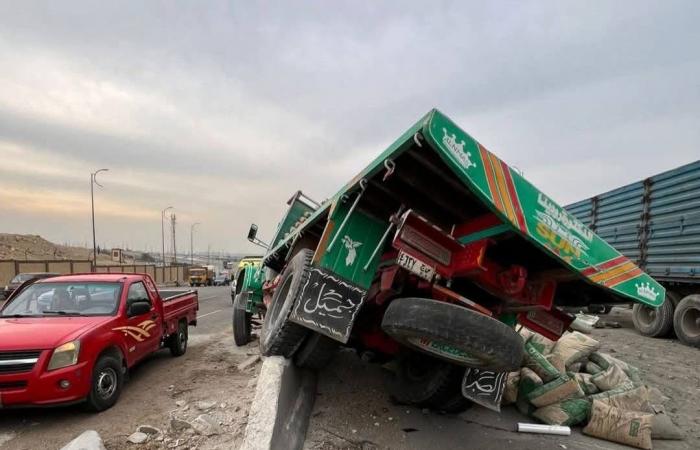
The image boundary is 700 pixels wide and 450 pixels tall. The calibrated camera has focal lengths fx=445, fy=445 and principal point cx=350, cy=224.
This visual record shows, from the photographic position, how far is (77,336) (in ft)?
14.5

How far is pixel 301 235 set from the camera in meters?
5.07

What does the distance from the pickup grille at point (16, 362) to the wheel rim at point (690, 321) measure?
10870mm

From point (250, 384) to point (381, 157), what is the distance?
352 centimetres

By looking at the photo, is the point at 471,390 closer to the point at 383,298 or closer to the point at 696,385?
the point at 383,298

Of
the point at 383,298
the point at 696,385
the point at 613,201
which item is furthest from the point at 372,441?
the point at 613,201

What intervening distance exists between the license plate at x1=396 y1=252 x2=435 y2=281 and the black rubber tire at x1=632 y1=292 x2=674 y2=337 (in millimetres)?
8218

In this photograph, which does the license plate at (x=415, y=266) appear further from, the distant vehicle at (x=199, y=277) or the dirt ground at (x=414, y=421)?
the distant vehicle at (x=199, y=277)

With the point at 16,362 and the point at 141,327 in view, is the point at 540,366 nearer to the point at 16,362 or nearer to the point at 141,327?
the point at 141,327

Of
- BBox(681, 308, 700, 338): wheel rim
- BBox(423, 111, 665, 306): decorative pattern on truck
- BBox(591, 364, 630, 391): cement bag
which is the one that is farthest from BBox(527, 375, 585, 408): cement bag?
BBox(681, 308, 700, 338): wheel rim

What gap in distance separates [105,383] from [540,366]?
4641 millimetres

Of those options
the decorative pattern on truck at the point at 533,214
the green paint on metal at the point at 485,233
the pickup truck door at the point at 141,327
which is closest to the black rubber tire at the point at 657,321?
the decorative pattern on truck at the point at 533,214

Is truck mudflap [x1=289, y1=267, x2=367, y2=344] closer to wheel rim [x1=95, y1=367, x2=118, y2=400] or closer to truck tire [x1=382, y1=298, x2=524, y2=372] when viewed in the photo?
truck tire [x1=382, y1=298, x2=524, y2=372]

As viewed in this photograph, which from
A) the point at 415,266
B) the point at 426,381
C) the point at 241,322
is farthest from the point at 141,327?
the point at 415,266

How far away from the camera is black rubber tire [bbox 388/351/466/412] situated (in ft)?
13.0
